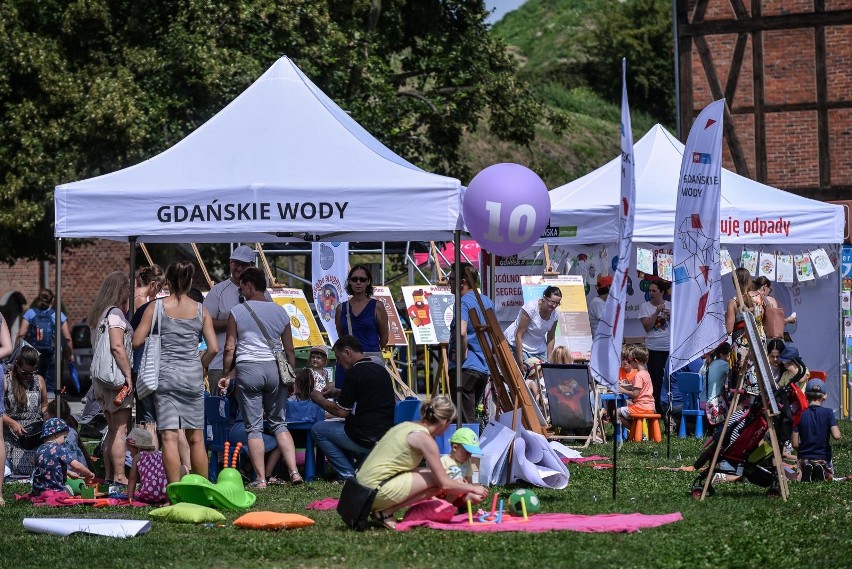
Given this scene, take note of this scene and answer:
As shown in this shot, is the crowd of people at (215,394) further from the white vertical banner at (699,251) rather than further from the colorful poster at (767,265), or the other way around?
the colorful poster at (767,265)

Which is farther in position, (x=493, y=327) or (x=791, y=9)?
(x=791, y=9)

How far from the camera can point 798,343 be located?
16.8 metres

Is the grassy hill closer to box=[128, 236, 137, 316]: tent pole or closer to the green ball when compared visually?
box=[128, 236, 137, 316]: tent pole

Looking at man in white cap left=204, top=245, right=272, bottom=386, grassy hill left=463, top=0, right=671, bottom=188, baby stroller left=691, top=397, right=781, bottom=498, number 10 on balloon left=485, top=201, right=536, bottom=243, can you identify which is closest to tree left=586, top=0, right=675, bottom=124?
grassy hill left=463, top=0, right=671, bottom=188

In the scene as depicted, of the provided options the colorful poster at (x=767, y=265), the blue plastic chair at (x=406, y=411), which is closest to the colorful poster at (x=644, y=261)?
the colorful poster at (x=767, y=265)

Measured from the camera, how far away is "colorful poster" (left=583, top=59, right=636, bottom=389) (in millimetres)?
8766

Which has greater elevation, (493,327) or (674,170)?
(674,170)

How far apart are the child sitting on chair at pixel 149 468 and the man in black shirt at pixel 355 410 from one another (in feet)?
4.91

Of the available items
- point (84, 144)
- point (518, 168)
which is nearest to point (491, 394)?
point (518, 168)

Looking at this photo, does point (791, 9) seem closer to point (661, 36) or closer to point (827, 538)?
point (827, 538)

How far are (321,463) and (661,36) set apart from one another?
143ft

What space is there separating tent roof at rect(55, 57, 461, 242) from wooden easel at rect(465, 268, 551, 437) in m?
0.92

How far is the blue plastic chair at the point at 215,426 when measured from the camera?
35.1 ft

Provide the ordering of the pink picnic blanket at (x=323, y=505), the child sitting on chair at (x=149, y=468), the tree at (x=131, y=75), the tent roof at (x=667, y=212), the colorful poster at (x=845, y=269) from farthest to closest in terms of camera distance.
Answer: the tree at (x=131, y=75)
the colorful poster at (x=845, y=269)
the tent roof at (x=667, y=212)
the child sitting on chair at (x=149, y=468)
the pink picnic blanket at (x=323, y=505)
